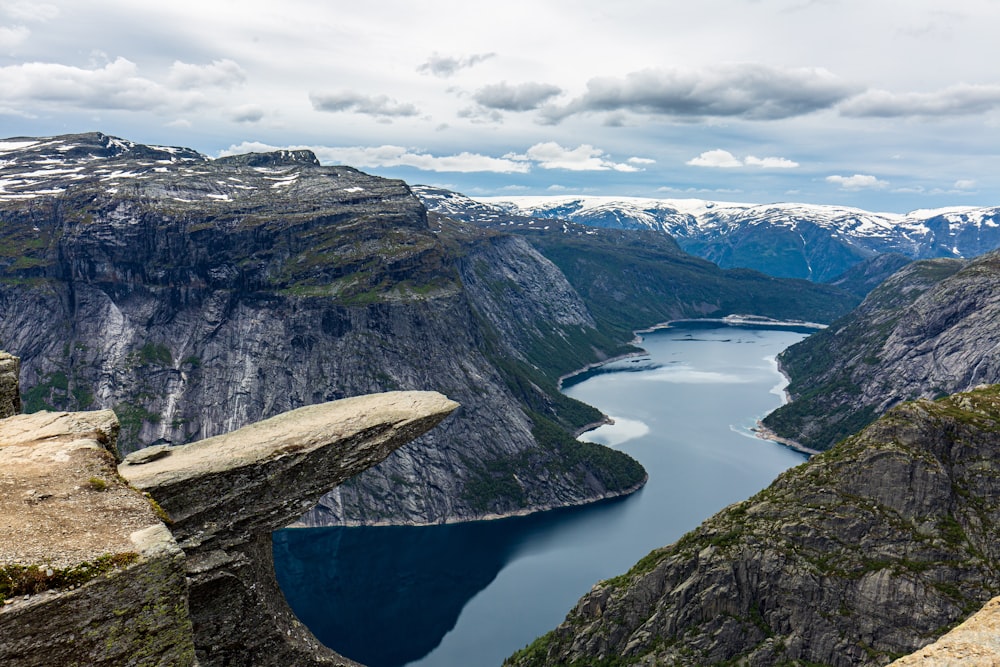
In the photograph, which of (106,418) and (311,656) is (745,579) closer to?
(311,656)

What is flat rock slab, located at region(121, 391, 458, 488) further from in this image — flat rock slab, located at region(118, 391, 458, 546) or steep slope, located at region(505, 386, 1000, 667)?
steep slope, located at region(505, 386, 1000, 667)

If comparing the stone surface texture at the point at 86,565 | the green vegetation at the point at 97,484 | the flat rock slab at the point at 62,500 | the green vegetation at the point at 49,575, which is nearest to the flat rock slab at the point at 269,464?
the flat rock slab at the point at 62,500

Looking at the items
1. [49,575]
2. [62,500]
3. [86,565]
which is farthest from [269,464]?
[49,575]

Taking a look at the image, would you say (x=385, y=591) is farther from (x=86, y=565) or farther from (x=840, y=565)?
(x=86, y=565)

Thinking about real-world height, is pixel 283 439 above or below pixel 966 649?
below

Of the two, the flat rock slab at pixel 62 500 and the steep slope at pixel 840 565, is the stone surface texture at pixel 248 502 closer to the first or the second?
the flat rock slab at pixel 62 500

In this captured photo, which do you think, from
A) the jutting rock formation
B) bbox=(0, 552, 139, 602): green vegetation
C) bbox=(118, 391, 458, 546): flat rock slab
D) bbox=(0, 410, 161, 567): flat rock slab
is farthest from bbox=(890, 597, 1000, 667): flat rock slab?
bbox=(118, 391, 458, 546): flat rock slab

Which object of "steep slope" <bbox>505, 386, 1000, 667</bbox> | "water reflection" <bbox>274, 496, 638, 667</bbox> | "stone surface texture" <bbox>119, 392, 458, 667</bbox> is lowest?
"water reflection" <bbox>274, 496, 638, 667</bbox>
